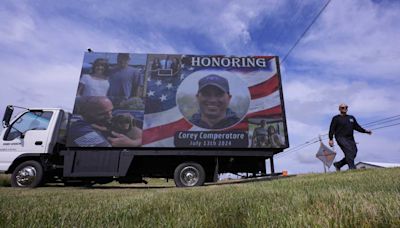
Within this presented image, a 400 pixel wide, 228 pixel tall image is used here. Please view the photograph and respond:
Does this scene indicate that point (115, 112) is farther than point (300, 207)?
Yes

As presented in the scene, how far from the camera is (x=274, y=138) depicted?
7.18 m

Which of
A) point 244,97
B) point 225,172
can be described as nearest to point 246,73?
point 244,97

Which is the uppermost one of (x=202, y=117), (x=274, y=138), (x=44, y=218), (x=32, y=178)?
(x=202, y=117)

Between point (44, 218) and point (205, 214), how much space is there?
110 centimetres

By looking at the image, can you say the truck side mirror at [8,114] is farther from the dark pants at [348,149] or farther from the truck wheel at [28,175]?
the dark pants at [348,149]

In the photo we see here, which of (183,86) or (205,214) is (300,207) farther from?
(183,86)

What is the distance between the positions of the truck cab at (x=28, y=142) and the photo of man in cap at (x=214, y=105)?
414 cm

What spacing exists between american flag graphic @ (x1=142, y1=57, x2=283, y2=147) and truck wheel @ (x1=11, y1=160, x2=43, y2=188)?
298 centimetres

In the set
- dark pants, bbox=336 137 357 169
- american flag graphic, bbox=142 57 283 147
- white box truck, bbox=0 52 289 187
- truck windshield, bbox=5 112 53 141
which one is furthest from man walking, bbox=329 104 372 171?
truck windshield, bbox=5 112 53 141

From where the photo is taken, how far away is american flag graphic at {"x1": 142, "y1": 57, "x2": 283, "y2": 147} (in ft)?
23.8

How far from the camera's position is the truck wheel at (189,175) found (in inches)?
281

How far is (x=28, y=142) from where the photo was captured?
7.29 metres

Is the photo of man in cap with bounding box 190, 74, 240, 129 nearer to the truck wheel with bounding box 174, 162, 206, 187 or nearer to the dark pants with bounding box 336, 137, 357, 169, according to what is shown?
the truck wheel with bounding box 174, 162, 206, 187

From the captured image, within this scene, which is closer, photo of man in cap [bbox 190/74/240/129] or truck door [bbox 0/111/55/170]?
truck door [bbox 0/111/55/170]
